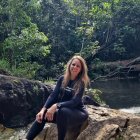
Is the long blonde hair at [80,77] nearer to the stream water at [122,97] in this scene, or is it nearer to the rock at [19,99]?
the rock at [19,99]

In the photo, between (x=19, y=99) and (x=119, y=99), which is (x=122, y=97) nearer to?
(x=119, y=99)

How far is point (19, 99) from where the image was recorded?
9.04 metres

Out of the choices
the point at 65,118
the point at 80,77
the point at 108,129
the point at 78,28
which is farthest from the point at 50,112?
the point at 78,28

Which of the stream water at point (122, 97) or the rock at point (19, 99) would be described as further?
the stream water at point (122, 97)

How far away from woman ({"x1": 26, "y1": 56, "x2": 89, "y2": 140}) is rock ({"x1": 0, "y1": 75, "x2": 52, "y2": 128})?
361cm

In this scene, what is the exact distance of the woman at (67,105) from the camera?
5090 millimetres

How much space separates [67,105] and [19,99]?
4.12 metres

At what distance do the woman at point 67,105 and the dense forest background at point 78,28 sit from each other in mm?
9790

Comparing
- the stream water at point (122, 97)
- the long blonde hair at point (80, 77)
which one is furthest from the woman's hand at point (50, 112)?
the stream water at point (122, 97)

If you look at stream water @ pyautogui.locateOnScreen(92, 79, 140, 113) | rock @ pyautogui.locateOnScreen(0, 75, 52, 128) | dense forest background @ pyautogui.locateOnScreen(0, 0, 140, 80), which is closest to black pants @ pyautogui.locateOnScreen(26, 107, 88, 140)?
rock @ pyautogui.locateOnScreen(0, 75, 52, 128)

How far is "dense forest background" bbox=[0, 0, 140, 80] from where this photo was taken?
51.8ft

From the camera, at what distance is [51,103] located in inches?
213

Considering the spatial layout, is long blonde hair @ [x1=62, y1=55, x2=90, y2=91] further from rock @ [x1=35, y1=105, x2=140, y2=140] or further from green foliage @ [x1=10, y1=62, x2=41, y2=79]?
green foliage @ [x1=10, y1=62, x2=41, y2=79]

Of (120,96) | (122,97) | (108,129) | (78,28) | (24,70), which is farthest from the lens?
(78,28)
